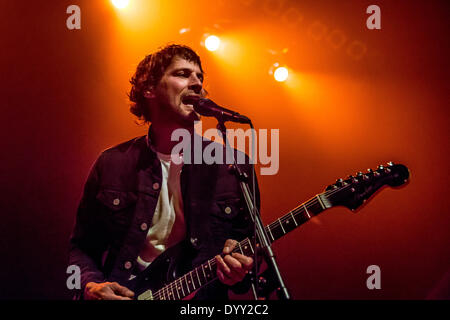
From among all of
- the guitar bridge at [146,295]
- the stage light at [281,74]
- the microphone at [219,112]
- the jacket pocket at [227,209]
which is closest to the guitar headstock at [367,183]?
the microphone at [219,112]

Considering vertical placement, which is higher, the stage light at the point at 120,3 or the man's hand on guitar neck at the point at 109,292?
the stage light at the point at 120,3

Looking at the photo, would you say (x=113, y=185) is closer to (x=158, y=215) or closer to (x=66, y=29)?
(x=158, y=215)

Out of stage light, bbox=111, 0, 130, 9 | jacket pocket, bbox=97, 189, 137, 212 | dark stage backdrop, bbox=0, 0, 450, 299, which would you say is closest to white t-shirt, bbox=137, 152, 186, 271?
jacket pocket, bbox=97, 189, 137, 212

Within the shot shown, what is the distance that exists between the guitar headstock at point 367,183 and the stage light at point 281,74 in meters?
1.00

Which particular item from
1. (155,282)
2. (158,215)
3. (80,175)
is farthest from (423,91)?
(80,175)

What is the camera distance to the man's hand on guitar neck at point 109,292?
54.4 inches

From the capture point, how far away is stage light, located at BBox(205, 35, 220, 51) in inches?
82.5

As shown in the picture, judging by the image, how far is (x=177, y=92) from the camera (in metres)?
1.81

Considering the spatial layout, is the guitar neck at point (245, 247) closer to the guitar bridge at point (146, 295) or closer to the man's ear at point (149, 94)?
the guitar bridge at point (146, 295)

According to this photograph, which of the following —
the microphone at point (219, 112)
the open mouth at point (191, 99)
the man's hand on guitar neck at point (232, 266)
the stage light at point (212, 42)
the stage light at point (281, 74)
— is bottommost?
the man's hand on guitar neck at point (232, 266)

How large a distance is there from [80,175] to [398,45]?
208 centimetres

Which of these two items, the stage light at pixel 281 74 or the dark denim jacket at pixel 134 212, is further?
the stage light at pixel 281 74

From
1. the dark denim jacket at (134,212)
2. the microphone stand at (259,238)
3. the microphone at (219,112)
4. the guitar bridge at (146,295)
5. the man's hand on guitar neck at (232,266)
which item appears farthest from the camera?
the dark denim jacket at (134,212)

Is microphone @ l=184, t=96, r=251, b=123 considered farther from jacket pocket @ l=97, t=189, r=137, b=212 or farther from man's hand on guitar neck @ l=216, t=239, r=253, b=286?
jacket pocket @ l=97, t=189, r=137, b=212
